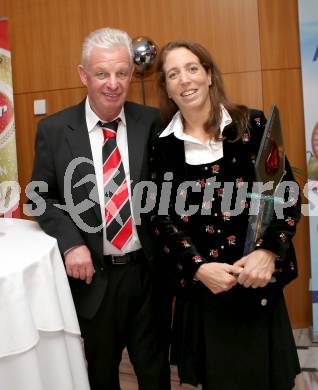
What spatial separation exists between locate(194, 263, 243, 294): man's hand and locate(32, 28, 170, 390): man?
35 centimetres

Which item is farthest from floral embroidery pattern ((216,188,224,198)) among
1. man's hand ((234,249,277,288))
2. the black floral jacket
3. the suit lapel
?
the suit lapel

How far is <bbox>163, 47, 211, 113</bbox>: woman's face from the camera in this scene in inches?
62.4

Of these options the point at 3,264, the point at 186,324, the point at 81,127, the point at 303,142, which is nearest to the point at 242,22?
the point at 303,142

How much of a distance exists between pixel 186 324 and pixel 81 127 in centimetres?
87

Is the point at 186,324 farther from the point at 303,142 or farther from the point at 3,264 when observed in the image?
the point at 303,142

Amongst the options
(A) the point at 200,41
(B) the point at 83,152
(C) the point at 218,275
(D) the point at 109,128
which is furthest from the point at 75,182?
(A) the point at 200,41

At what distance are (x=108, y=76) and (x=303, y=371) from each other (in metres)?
1.97

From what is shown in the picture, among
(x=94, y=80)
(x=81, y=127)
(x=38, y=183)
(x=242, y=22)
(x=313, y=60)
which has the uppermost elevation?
(x=242, y=22)

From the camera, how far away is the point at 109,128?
6.00ft

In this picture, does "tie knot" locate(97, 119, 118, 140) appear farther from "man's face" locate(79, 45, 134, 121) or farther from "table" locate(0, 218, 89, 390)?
"table" locate(0, 218, 89, 390)

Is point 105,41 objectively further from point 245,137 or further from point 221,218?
point 221,218

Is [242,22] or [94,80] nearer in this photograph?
[94,80]

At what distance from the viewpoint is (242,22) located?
2998 millimetres

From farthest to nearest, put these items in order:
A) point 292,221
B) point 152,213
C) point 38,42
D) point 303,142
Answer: point 38,42 → point 303,142 → point 152,213 → point 292,221
